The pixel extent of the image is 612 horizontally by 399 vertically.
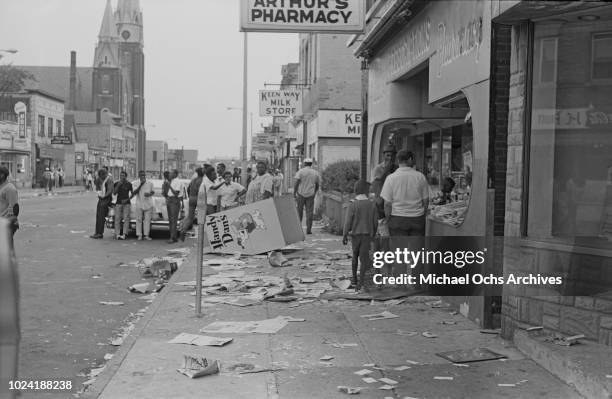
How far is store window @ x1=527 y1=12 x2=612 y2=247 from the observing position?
21.6ft

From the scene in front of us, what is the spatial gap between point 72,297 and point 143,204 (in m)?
7.67

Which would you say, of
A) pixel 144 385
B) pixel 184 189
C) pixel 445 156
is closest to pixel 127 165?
pixel 184 189

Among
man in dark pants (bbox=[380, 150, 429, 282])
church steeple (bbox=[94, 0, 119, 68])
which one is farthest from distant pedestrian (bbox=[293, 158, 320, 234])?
church steeple (bbox=[94, 0, 119, 68])

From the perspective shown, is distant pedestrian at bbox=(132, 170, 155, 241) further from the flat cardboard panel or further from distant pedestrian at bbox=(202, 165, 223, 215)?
the flat cardboard panel

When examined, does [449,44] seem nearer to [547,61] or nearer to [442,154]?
[547,61]

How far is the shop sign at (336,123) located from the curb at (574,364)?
69.9 ft

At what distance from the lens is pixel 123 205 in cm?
1770

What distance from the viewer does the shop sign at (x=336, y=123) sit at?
27.5 metres

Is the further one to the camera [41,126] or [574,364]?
[41,126]

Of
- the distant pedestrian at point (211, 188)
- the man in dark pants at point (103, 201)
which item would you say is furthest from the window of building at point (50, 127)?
the distant pedestrian at point (211, 188)

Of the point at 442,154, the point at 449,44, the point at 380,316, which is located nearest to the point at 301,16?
the point at 449,44

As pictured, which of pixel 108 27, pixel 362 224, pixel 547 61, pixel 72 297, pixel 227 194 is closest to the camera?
pixel 547 61

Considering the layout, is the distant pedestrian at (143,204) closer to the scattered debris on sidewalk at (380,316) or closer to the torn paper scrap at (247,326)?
the torn paper scrap at (247,326)

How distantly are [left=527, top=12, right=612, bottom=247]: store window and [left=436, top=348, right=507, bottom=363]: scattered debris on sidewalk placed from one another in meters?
1.20
